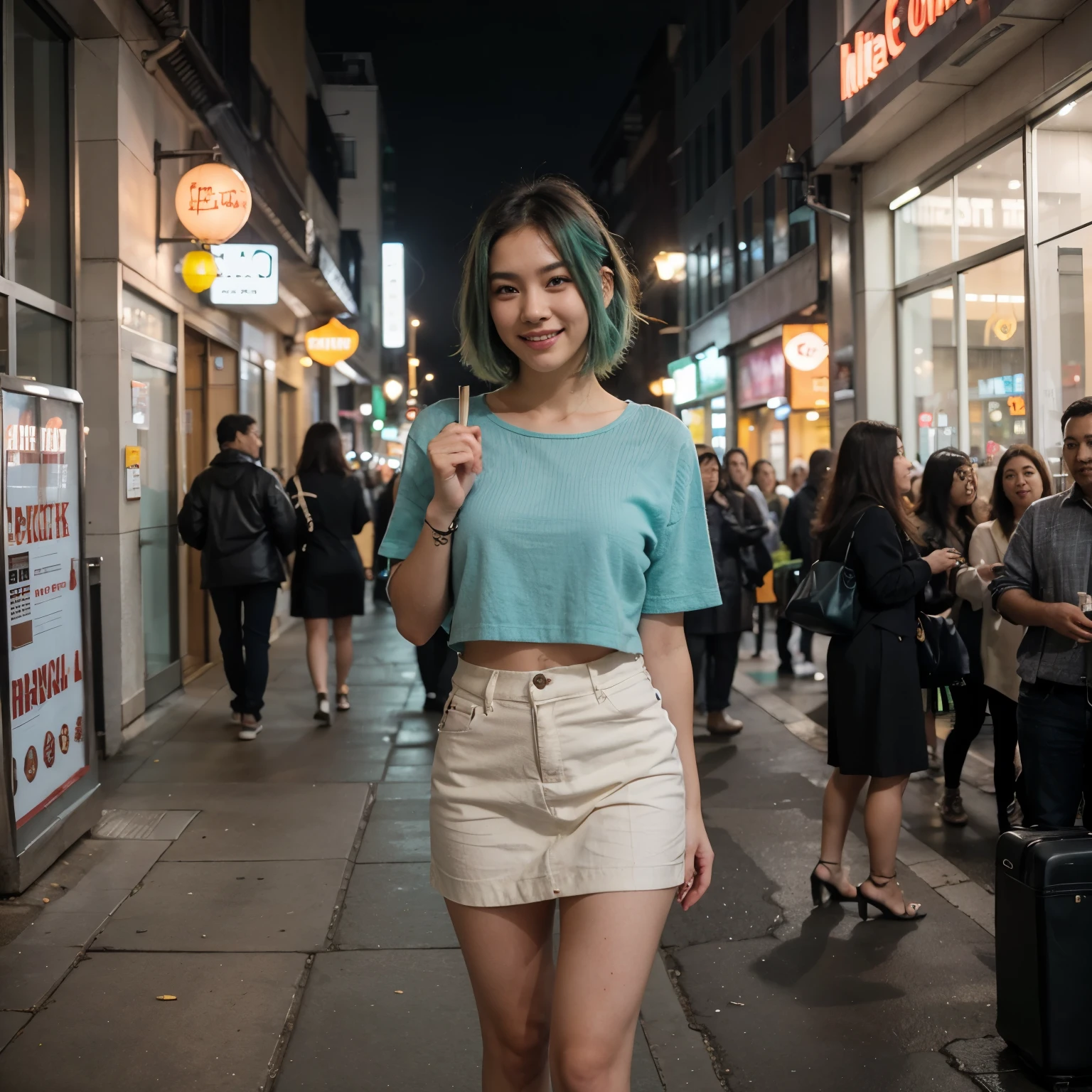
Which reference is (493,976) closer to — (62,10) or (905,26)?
(62,10)

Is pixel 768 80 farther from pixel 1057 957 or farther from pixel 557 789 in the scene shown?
pixel 557 789

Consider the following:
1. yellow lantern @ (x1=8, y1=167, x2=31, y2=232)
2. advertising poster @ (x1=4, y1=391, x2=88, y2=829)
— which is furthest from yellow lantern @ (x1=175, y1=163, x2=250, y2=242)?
advertising poster @ (x1=4, y1=391, x2=88, y2=829)

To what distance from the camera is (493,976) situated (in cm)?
234

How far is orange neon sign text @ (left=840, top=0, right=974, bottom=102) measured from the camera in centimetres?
1062

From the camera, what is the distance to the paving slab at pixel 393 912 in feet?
15.7

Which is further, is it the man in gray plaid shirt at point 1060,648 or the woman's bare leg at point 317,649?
the woman's bare leg at point 317,649

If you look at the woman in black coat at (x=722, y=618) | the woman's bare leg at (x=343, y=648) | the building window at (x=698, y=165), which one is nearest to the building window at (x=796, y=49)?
the building window at (x=698, y=165)

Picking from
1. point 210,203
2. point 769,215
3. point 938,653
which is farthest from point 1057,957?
point 769,215

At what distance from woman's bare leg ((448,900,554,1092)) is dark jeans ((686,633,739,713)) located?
6297 millimetres

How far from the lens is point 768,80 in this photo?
72.1 feet

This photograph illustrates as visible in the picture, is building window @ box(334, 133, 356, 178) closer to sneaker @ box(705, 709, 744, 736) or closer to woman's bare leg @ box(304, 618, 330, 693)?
woman's bare leg @ box(304, 618, 330, 693)

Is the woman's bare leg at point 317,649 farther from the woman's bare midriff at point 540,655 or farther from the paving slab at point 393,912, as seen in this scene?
the woman's bare midriff at point 540,655

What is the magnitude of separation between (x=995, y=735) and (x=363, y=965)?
333 centimetres

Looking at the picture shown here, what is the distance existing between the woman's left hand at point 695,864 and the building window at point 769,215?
19.8m
